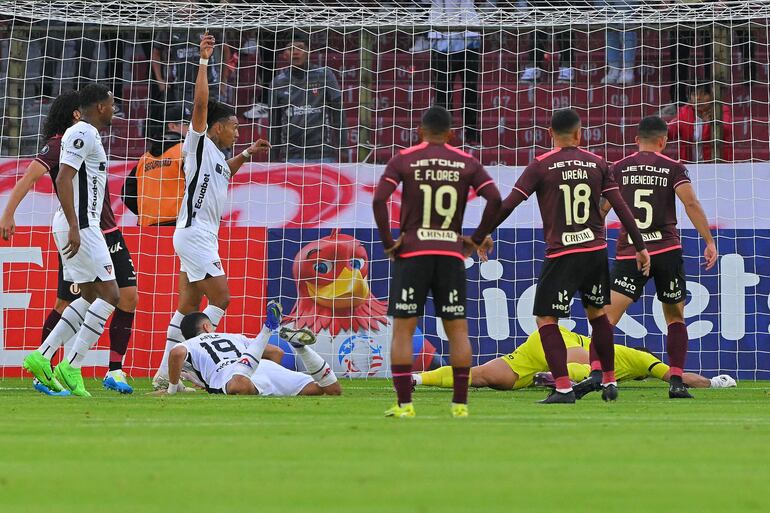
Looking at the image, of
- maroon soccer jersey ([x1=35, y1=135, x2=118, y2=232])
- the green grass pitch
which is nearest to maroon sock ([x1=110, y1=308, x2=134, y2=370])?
maroon soccer jersey ([x1=35, y1=135, x2=118, y2=232])

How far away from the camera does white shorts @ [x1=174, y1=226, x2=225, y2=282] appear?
10.1 metres

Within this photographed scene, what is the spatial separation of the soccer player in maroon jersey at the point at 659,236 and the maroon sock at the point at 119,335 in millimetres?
3358

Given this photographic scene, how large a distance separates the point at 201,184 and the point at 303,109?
18.3 feet

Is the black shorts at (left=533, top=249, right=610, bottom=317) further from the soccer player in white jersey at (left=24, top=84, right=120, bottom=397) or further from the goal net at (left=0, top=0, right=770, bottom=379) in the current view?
the goal net at (left=0, top=0, right=770, bottom=379)

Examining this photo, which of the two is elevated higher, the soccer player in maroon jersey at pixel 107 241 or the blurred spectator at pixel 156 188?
the blurred spectator at pixel 156 188

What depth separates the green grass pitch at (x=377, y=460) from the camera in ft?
11.2

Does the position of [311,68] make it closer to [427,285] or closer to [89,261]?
[89,261]

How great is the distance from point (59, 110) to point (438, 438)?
5857mm

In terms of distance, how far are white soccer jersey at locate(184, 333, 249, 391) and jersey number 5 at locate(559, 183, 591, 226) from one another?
8.82 feet

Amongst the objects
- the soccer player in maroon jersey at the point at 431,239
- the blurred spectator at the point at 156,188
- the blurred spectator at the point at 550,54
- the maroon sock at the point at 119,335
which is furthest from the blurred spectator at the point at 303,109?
the soccer player in maroon jersey at the point at 431,239

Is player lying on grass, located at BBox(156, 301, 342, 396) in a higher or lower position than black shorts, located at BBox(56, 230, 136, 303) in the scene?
lower

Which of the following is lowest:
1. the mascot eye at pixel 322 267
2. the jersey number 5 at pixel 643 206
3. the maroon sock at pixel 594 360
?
the maroon sock at pixel 594 360

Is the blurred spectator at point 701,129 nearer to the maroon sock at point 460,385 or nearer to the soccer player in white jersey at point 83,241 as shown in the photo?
the soccer player in white jersey at point 83,241

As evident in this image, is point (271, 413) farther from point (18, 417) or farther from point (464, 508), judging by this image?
point (464, 508)
